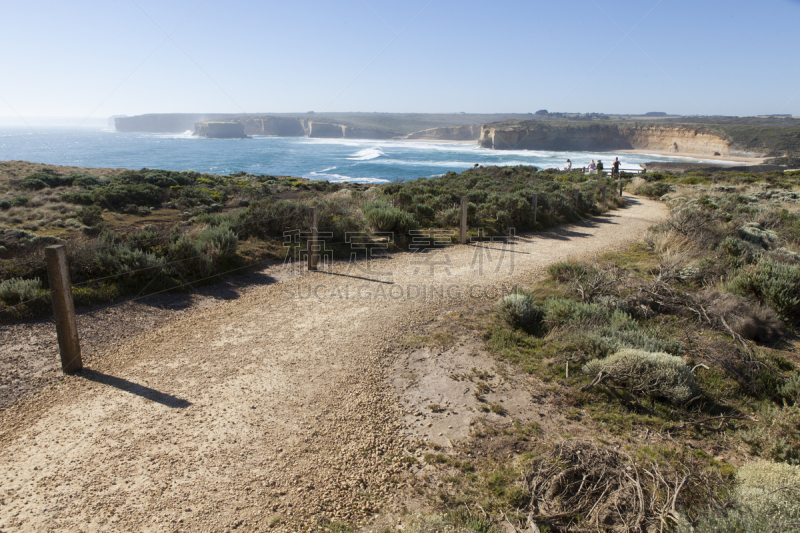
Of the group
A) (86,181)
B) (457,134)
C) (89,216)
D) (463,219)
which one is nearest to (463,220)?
(463,219)

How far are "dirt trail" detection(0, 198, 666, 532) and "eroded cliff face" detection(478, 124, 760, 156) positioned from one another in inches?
4368

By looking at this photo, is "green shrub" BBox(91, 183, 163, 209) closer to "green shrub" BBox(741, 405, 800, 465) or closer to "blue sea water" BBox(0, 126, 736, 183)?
"green shrub" BBox(741, 405, 800, 465)

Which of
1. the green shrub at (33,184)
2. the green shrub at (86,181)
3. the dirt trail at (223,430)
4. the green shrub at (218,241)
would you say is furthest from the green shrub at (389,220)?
the green shrub at (33,184)

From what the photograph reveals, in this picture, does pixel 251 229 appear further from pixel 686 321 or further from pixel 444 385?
pixel 686 321

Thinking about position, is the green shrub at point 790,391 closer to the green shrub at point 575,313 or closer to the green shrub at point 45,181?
the green shrub at point 575,313

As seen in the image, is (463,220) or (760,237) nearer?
(760,237)

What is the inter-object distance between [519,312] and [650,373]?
6.28ft

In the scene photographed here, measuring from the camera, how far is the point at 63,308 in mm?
4684

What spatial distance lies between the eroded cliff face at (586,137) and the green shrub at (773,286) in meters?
105

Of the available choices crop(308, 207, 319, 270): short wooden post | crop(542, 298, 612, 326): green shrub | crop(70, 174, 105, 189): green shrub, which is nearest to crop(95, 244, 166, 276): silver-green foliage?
crop(308, 207, 319, 270): short wooden post

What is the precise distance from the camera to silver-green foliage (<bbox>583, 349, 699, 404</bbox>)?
438 cm

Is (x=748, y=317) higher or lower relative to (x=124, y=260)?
lower

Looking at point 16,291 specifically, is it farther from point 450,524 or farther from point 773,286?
point 773,286

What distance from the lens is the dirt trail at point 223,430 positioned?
3.07 meters
